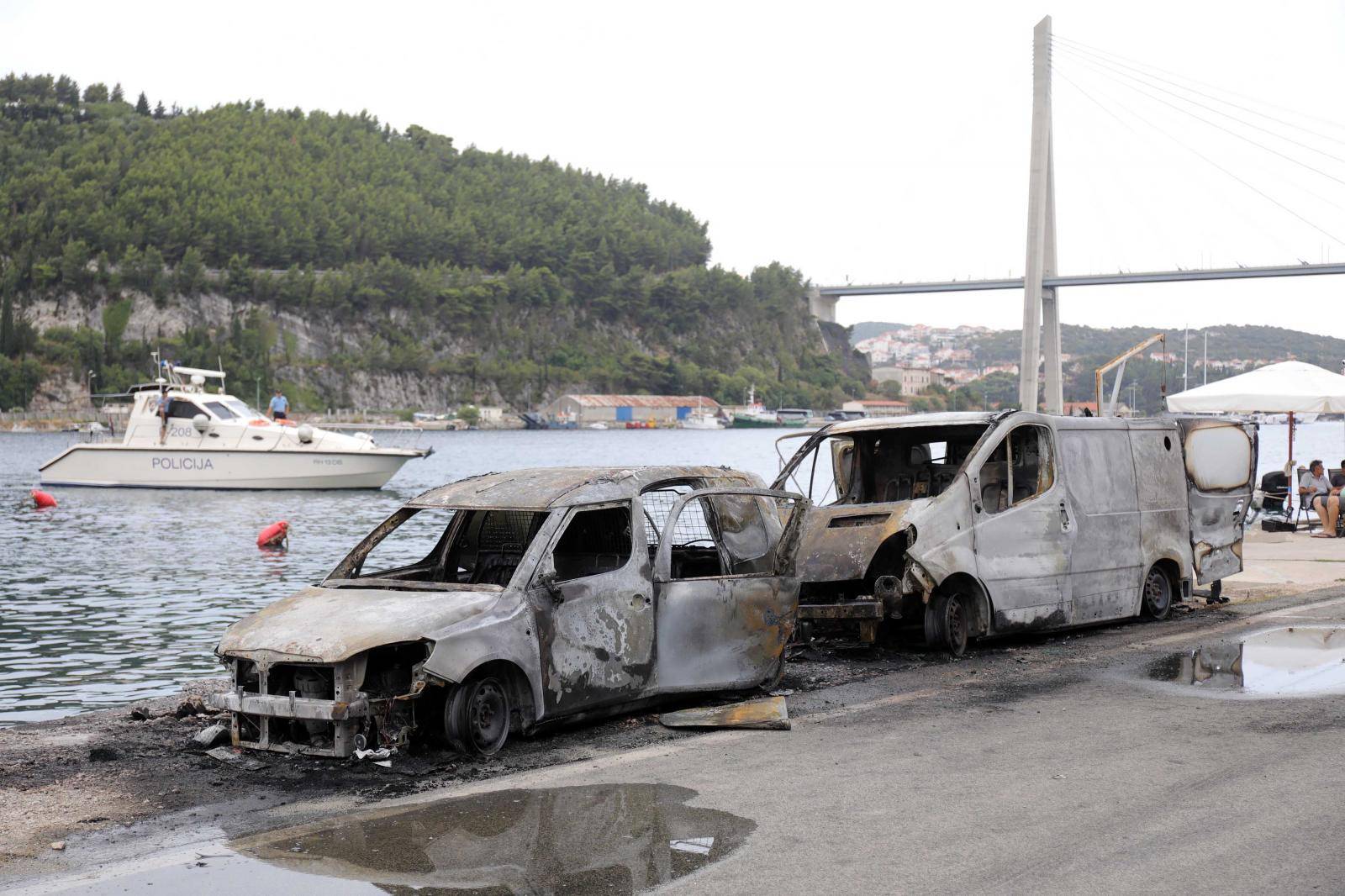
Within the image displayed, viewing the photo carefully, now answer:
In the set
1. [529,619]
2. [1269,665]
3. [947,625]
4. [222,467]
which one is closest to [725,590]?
[529,619]

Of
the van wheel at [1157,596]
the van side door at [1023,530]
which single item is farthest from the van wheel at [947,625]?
the van wheel at [1157,596]

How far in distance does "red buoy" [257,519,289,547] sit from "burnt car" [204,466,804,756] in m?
21.2

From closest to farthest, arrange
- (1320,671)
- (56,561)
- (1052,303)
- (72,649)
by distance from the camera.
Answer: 1. (1320,671)
2. (72,649)
3. (56,561)
4. (1052,303)

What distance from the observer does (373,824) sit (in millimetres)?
6219

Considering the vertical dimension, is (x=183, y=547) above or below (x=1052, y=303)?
below

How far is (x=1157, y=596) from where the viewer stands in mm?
12914

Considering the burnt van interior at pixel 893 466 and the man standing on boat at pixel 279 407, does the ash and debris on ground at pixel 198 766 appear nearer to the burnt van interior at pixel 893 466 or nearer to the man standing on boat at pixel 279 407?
the burnt van interior at pixel 893 466

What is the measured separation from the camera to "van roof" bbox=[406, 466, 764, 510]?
8.49m

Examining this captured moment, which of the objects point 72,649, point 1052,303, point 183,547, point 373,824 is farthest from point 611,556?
point 1052,303

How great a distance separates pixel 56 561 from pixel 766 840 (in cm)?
2436

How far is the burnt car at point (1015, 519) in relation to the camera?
34.8ft

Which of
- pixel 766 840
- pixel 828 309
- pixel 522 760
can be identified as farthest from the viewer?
pixel 828 309

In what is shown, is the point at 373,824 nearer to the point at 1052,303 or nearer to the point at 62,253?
the point at 1052,303

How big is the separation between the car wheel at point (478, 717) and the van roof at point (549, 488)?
125 centimetres
